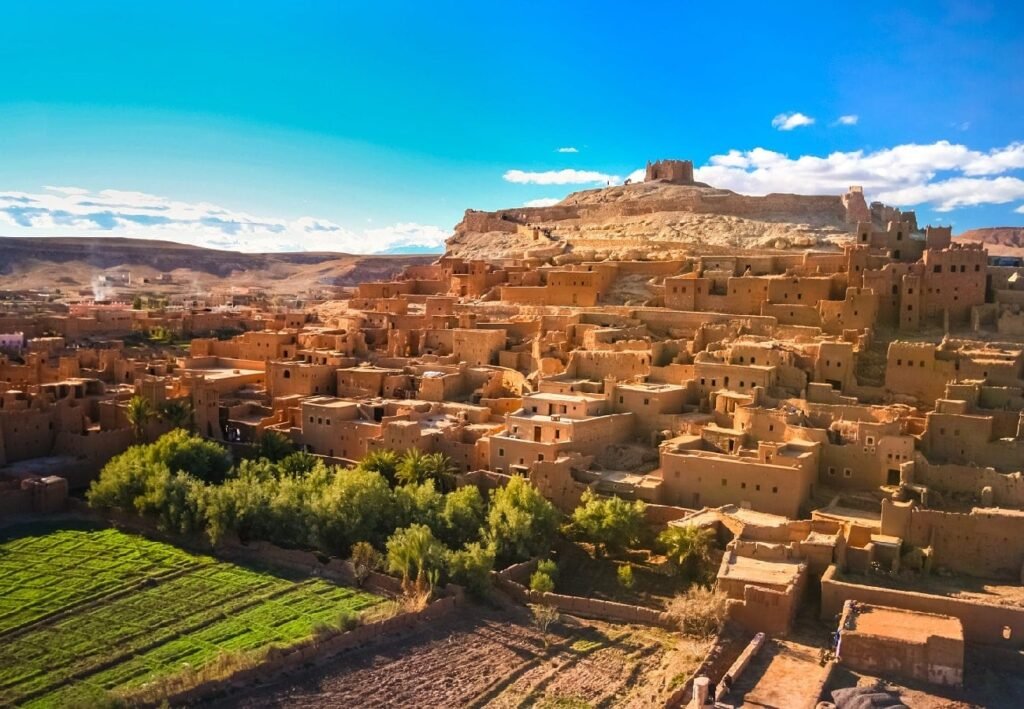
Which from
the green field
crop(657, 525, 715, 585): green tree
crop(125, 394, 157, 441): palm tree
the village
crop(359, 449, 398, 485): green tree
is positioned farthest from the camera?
crop(125, 394, 157, 441): palm tree

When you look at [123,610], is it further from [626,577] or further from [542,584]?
[626,577]

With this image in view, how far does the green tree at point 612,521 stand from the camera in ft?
66.3

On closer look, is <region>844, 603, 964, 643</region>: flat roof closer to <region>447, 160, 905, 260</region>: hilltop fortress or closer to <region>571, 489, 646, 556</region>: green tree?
<region>571, 489, 646, 556</region>: green tree

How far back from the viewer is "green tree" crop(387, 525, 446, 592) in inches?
750

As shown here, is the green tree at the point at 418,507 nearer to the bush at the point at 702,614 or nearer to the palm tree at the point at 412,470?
the palm tree at the point at 412,470

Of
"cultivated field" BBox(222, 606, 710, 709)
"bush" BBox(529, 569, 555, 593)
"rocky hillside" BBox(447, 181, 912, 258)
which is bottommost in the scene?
"cultivated field" BBox(222, 606, 710, 709)

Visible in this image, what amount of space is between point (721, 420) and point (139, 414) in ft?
A: 50.8

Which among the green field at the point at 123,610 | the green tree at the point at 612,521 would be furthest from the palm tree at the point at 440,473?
the green field at the point at 123,610

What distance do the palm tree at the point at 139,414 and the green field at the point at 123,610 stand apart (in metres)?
4.37

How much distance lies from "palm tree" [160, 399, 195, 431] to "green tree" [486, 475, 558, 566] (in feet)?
33.1

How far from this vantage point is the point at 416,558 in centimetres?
1931

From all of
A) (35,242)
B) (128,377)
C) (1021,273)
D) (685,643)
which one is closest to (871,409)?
(685,643)

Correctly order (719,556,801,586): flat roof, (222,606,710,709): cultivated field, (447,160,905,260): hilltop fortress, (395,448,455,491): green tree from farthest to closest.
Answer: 1. (447,160,905,260): hilltop fortress
2. (395,448,455,491): green tree
3. (719,556,801,586): flat roof
4. (222,606,710,709): cultivated field

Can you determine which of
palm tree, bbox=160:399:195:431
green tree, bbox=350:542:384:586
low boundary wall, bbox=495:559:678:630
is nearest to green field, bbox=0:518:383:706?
green tree, bbox=350:542:384:586
